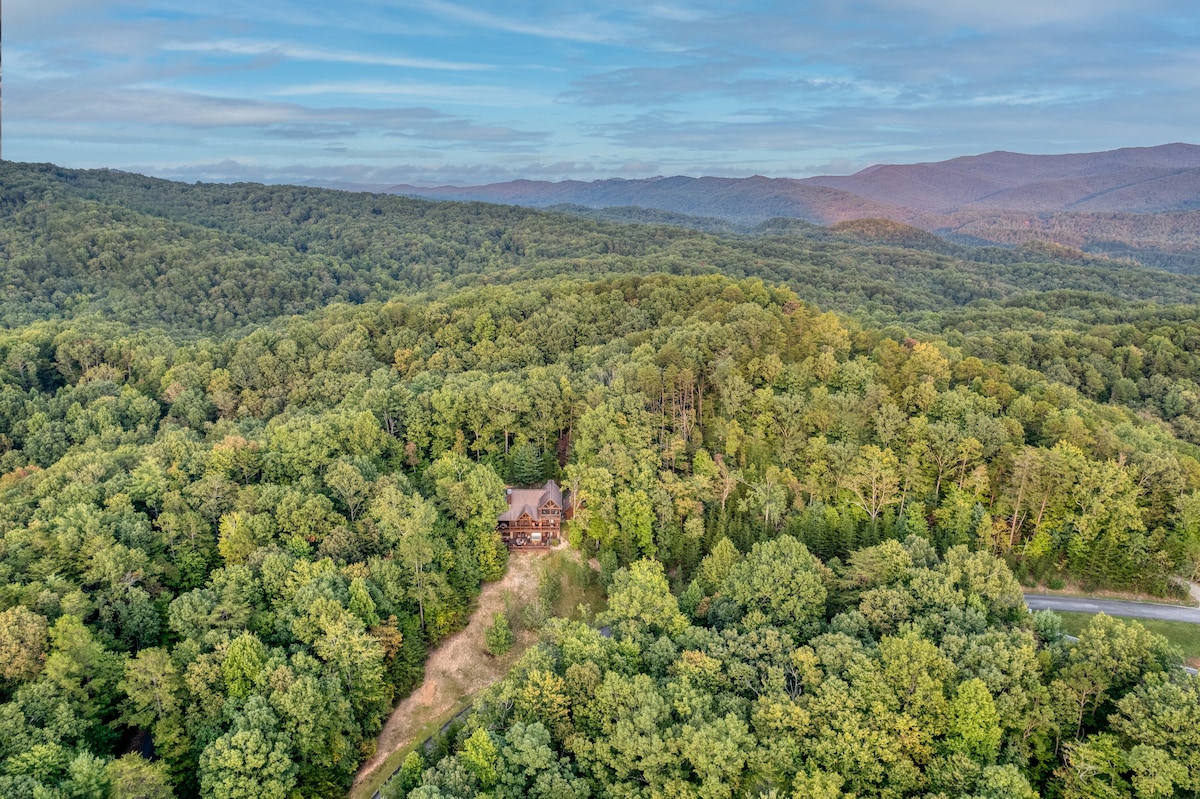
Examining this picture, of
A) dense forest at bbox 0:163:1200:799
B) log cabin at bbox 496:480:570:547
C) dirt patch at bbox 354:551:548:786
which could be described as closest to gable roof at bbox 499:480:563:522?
log cabin at bbox 496:480:570:547

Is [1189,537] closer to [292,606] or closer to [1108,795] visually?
[1108,795]

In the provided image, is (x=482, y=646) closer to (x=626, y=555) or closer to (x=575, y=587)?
(x=575, y=587)

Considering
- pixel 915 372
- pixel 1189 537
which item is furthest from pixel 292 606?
pixel 1189 537

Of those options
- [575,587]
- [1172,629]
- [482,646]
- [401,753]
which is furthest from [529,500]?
[1172,629]

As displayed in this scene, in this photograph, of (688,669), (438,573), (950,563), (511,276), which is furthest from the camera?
(511,276)

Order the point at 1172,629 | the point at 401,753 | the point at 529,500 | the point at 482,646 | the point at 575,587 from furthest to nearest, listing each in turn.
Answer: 1. the point at 529,500
2. the point at 575,587
3. the point at 482,646
4. the point at 1172,629
5. the point at 401,753

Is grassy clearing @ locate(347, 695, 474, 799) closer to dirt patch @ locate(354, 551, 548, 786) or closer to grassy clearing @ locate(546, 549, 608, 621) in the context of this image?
dirt patch @ locate(354, 551, 548, 786)
